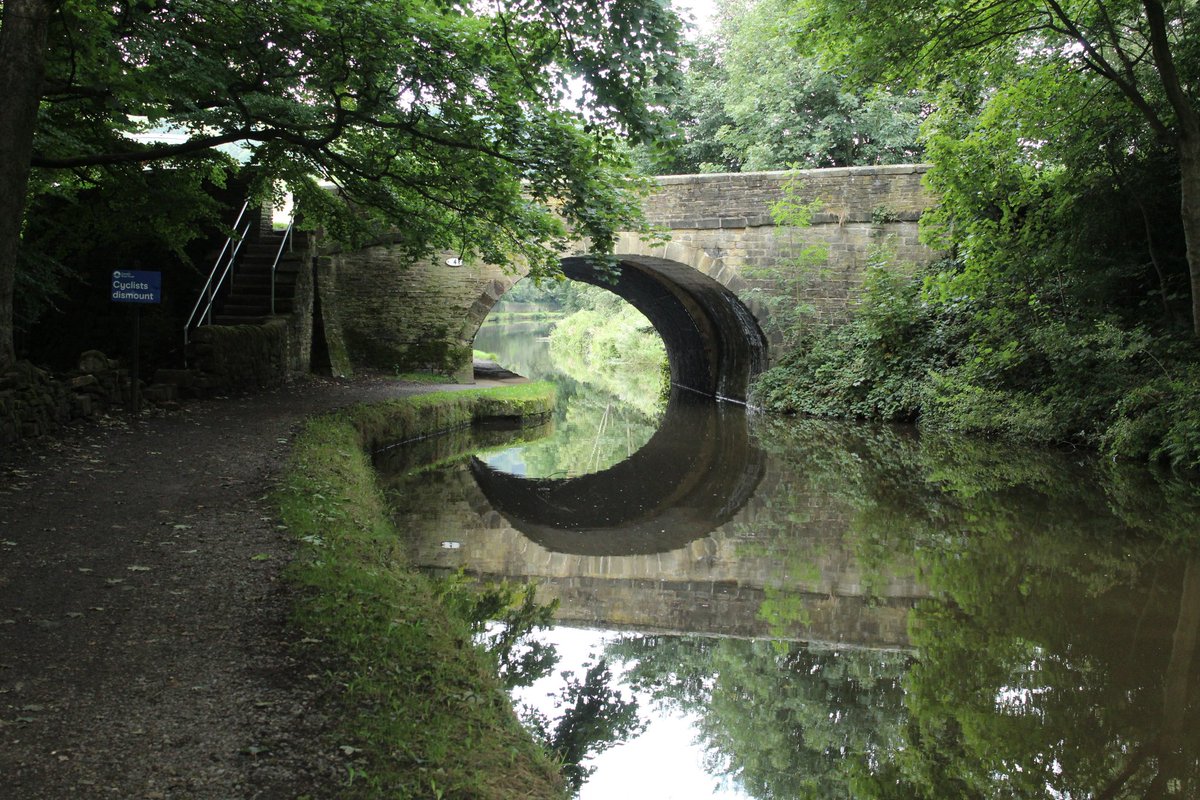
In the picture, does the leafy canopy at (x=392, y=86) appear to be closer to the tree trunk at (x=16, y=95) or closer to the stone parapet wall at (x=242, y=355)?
the tree trunk at (x=16, y=95)

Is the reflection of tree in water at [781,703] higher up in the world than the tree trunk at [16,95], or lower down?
lower down

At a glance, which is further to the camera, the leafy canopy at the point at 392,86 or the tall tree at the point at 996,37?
the tall tree at the point at 996,37

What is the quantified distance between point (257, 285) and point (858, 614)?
1011 cm

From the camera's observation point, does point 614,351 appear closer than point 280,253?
No

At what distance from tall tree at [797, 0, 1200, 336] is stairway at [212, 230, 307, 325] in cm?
717

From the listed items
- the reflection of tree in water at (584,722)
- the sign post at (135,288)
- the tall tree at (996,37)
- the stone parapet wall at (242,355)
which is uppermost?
the tall tree at (996,37)

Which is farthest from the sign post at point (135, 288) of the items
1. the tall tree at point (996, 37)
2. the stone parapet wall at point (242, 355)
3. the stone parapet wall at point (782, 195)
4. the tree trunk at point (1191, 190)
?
the tree trunk at point (1191, 190)

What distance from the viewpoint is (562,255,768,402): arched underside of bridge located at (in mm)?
15766

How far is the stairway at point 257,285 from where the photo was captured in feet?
39.5

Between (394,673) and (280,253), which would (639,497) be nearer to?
(394,673)

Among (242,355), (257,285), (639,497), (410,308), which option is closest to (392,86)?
(639,497)

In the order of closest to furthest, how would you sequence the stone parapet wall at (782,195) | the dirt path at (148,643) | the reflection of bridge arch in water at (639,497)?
the dirt path at (148,643) → the reflection of bridge arch in water at (639,497) → the stone parapet wall at (782,195)

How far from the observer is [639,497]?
8383mm

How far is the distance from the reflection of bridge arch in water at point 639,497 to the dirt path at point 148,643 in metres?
2.24
